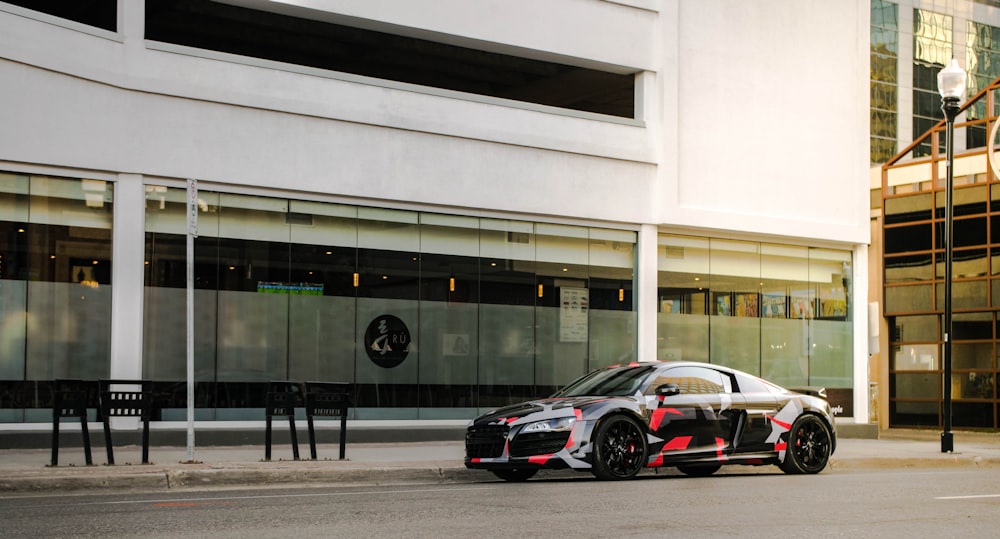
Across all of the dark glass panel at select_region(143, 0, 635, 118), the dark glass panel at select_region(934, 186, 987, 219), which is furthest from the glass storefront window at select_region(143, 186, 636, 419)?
the dark glass panel at select_region(934, 186, 987, 219)

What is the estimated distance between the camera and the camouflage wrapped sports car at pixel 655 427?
13.6 metres

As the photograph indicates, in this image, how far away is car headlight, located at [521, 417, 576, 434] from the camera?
13.6m

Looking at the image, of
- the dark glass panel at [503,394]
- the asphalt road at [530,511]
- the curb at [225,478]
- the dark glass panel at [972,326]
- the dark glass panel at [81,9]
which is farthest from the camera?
the dark glass panel at [972,326]

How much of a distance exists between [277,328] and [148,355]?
7.12ft

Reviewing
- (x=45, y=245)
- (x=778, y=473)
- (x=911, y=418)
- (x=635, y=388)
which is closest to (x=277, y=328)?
(x=45, y=245)

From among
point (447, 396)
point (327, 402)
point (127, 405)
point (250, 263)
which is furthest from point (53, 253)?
point (447, 396)

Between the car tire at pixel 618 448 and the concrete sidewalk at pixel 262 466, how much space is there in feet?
5.69

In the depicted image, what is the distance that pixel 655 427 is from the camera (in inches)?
560

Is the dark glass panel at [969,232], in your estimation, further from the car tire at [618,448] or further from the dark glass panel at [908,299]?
the car tire at [618,448]

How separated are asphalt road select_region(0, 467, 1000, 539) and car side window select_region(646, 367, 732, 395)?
5.19 ft

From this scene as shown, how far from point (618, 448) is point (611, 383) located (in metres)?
1.28

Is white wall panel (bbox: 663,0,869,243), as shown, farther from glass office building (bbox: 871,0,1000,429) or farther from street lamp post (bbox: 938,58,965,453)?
glass office building (bbox: 871,0,1000,429)

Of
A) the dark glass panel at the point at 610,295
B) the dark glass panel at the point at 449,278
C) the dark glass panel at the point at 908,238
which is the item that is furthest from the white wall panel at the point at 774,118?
the dark glass panel at the point at 908,238

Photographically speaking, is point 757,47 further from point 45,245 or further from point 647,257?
point 45,245
